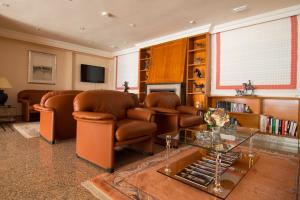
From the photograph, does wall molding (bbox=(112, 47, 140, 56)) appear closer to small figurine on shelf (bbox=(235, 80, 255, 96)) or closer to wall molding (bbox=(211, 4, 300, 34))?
wall molding (bbox=(211, 4, 300, 34))

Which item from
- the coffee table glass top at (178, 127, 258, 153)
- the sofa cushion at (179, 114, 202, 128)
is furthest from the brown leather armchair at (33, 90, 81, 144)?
the coffee table glass top at (178, 127, 258, 153)

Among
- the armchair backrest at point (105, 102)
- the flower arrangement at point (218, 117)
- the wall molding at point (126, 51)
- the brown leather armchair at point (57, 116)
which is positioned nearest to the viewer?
the flower arrangement at point (218, 117)

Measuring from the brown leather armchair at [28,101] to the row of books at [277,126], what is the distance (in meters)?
5.54

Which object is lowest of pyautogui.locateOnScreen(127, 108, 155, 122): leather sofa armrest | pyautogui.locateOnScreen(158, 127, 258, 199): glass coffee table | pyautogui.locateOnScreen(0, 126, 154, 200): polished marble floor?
pyautogui.locateOnScreen(0, 126, 154, 200): polished marble floor

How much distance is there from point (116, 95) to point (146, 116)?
1.99 feet

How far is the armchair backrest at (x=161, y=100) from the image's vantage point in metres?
3.24

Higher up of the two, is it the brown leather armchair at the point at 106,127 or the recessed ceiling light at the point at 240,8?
the recessed ceiling light at the point at 240,8

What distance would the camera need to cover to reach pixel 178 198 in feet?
4.48

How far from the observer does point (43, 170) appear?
5.99 ft

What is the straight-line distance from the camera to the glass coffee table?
4.85 ft

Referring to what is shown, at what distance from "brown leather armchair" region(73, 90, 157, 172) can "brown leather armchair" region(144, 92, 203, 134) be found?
1.42 ft

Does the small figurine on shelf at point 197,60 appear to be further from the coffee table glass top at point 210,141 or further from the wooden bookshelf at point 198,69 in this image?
the coffee table glass top at point 210,141

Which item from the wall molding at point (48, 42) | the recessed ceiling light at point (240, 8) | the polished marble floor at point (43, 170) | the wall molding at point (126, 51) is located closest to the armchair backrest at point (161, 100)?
the polished marble floor at point (43, 170)

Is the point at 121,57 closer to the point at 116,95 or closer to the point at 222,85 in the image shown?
the point at 222,85
